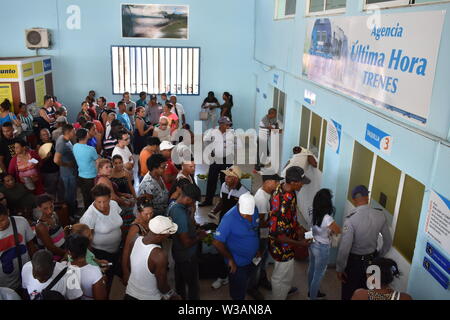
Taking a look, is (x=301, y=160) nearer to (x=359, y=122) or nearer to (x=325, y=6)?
(x=359, y=122)

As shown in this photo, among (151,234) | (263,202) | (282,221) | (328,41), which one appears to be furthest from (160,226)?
(328,41)

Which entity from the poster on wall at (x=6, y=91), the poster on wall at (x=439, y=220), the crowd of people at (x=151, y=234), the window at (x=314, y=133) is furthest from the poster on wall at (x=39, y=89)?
the poster on wall at (x=439, y=220)

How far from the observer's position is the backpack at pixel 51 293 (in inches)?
109

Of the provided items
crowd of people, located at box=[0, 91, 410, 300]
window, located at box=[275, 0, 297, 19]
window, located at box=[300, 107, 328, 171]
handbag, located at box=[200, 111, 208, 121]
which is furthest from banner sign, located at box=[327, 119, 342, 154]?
handbag, located at box=[200, 111, 208, 121]

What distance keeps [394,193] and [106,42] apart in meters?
10.5

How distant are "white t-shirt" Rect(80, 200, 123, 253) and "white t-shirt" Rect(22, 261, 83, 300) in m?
0.96

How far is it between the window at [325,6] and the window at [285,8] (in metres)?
1.18

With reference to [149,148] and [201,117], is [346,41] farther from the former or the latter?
[201,117]

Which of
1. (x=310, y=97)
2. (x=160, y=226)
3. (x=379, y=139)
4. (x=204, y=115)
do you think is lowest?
(x=204, y=115)

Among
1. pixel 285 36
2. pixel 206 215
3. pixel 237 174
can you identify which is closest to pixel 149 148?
pixel 237 174

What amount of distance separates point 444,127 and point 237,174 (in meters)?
2.85

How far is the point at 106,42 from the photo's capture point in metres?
12.4

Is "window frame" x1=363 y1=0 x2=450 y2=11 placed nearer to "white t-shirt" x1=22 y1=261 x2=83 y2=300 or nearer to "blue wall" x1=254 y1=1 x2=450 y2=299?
"blue wall" x1=254 y1=1 x2=450 y2=299

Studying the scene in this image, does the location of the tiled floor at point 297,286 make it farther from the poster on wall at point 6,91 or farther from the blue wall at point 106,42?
the blue wall at point 106,42
